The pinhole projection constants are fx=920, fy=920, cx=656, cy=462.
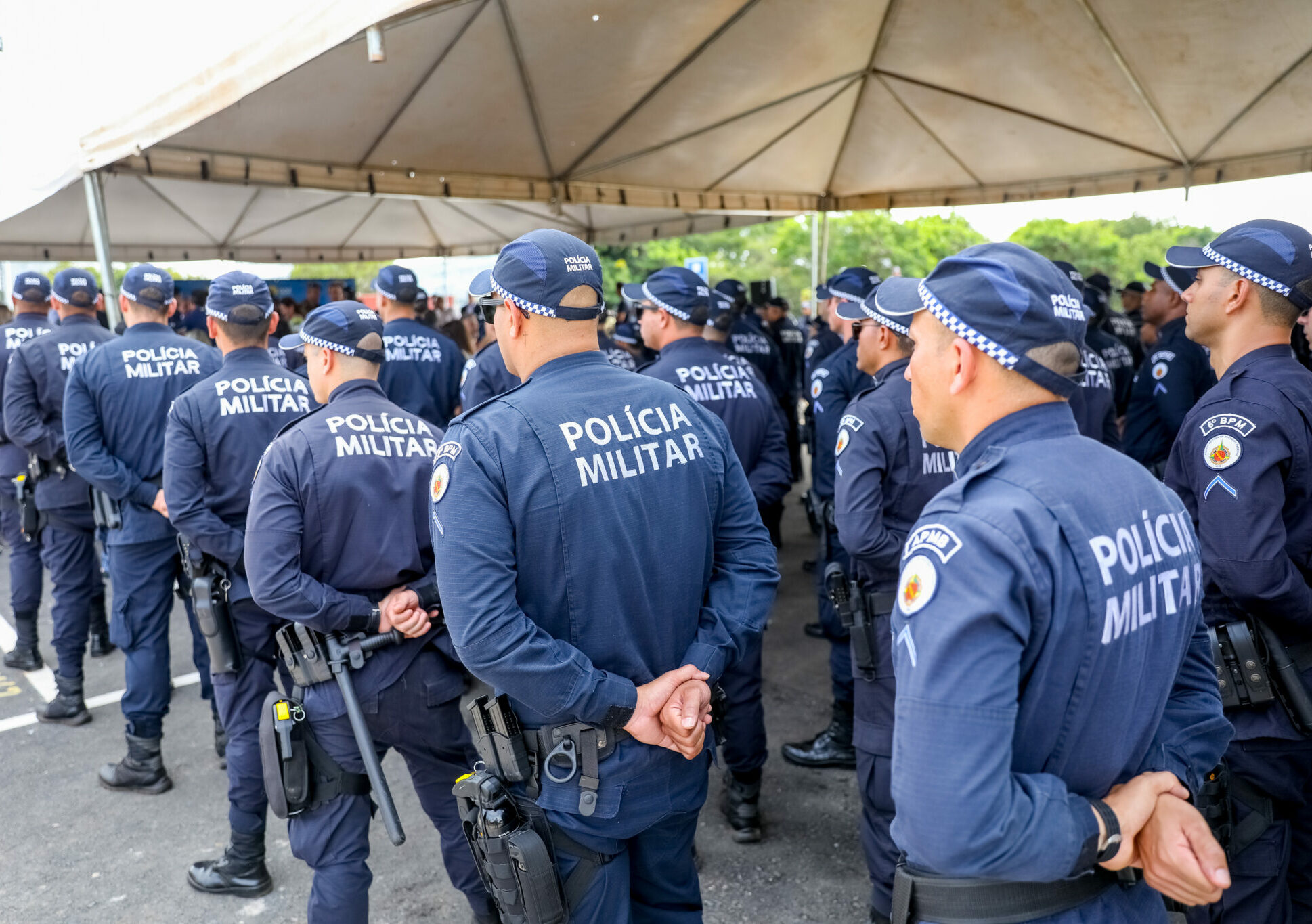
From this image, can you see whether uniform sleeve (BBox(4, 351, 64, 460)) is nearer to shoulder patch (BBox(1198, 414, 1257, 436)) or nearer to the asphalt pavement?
the asphalt pavement

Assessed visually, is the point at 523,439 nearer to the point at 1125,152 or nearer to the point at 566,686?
the point at 566,686

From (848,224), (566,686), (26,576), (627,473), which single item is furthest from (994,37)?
(848,224)

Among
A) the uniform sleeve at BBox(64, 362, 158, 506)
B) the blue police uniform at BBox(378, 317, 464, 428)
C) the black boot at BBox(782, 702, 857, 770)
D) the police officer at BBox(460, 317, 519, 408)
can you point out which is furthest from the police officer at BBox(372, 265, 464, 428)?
the black boot at BBox(782, 702, 857, 770)

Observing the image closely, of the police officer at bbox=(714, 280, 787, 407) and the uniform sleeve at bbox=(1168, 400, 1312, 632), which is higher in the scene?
the uniform sleeve at bbox=(1168, 400, 1312, 632)

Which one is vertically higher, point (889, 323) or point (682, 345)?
point (889, 323)

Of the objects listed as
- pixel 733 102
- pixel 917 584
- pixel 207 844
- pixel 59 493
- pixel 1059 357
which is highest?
pixel 733 102

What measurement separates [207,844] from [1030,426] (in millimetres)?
3555

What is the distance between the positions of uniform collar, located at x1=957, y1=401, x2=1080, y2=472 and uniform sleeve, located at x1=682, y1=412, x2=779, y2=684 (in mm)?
872

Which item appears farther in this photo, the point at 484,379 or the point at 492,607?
the point at 484,379

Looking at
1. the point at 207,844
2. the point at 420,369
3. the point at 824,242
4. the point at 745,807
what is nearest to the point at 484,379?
the point at 420,369

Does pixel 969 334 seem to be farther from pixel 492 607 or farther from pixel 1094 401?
pixel 1094 401

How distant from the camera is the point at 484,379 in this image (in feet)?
17.3

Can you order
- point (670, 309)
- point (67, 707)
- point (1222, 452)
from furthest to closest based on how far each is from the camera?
point (67, 707), point (670, 309), point (1222, 452)

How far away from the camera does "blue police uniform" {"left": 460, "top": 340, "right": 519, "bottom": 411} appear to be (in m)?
5.22
